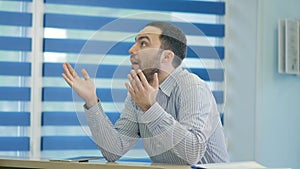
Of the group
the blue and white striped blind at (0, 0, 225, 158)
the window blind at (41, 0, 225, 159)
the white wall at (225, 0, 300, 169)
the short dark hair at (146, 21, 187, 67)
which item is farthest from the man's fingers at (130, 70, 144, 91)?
the white wall at (225, 0, 300, 169)

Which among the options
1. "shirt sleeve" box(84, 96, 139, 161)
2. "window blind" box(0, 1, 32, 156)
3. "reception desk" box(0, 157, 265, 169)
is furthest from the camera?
"window blind" box(0, 1, 32, 156)

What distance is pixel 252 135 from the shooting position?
352cm

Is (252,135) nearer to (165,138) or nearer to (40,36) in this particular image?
(40,36)

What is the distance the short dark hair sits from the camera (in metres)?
1.57

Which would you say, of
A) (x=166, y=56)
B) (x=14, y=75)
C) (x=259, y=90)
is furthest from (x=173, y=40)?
(x=259, y=90)

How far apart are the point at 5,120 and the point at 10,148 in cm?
15

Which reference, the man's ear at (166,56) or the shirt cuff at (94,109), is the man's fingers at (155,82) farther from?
the shirt cuff at (94,109)

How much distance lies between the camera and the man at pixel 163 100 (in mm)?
1558

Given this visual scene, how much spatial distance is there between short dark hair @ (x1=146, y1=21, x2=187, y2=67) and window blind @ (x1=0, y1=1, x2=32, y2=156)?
5.56 feet

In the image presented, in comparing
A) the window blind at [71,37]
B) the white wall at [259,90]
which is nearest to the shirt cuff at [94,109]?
the window blind at [71,37]

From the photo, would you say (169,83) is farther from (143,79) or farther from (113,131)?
(113,131)

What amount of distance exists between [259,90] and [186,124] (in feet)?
6.52

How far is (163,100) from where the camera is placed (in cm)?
162

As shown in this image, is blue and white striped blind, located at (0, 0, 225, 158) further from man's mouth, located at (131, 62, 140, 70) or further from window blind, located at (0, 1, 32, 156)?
man's mouth, located at (131, 62, 140, 70)
